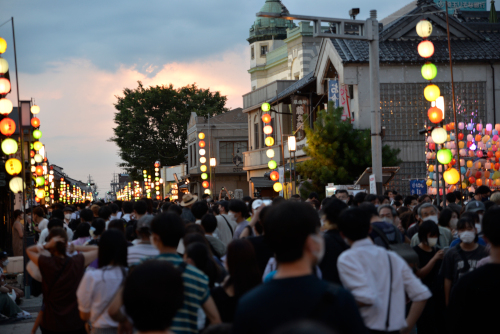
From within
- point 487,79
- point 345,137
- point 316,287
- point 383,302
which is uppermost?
point 487,79

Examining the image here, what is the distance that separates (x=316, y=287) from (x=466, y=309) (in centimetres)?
155

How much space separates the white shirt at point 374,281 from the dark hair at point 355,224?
87 millimetres

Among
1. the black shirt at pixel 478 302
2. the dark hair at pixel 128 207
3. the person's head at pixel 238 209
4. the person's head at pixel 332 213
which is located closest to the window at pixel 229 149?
the dark hair at pixel 128 207

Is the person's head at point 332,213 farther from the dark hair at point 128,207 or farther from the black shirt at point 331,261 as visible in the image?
the dark hair at point 128,207

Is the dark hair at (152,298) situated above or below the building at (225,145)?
below

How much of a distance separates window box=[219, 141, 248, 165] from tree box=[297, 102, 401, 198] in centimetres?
2792

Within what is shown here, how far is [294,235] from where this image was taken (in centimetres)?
272

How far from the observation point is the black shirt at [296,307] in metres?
2.50

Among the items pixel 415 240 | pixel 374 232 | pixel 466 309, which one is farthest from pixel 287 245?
pixel 415 240

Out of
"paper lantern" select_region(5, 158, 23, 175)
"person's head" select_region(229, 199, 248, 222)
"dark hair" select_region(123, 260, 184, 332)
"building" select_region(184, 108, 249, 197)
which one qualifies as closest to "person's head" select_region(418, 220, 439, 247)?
"person's head" select_region(229, 199, 248, 222)

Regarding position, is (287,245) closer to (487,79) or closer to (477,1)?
(487,79)

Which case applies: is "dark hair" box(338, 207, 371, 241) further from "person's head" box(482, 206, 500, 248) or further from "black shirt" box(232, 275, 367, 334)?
"black shirt" box(232, 275, 367, 334)

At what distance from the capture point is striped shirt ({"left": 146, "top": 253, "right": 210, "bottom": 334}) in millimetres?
3881

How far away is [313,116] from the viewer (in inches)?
1262
